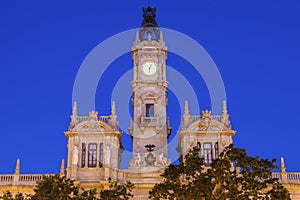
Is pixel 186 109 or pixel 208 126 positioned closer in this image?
pixel 208 126

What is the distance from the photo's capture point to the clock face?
6366cm

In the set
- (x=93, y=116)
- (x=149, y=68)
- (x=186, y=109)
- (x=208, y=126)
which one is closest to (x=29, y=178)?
(x=93, y=116)

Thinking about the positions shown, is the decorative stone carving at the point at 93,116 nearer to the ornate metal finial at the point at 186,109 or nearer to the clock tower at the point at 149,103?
the clock tower at the point at 149,103

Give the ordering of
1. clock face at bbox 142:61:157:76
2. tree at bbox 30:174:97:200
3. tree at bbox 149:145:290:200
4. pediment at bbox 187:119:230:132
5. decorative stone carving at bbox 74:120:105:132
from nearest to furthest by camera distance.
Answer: tree at bbox 149:145:290:200 < tree at bbox 30:174:97:200 < pediment at bbox 187:119:230:132 < decorative stone carving at bbox 74:120:105:132 < clock face at bbox 142:61:157:76

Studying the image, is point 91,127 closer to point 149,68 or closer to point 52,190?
point 149,68

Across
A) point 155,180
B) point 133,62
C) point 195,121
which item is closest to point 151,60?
point 133,62

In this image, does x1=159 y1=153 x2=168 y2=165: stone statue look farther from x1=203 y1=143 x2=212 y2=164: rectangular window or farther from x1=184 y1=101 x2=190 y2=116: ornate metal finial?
x1=184 y1=101 x2=190 y2=116: ornate metal finial

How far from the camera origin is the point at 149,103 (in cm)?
6222

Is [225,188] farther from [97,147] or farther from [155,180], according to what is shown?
[97,147]

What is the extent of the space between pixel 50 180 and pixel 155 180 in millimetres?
21747

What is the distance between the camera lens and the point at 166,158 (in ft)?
189

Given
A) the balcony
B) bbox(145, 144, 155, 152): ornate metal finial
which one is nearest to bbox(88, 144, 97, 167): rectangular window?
bbox(145, 144, 155, 152): ornate metal finial

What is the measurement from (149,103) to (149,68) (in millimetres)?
4472

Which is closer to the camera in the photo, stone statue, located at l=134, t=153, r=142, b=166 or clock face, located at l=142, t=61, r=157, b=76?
stone statue, located at l=134, t=153, r=142, b=166
